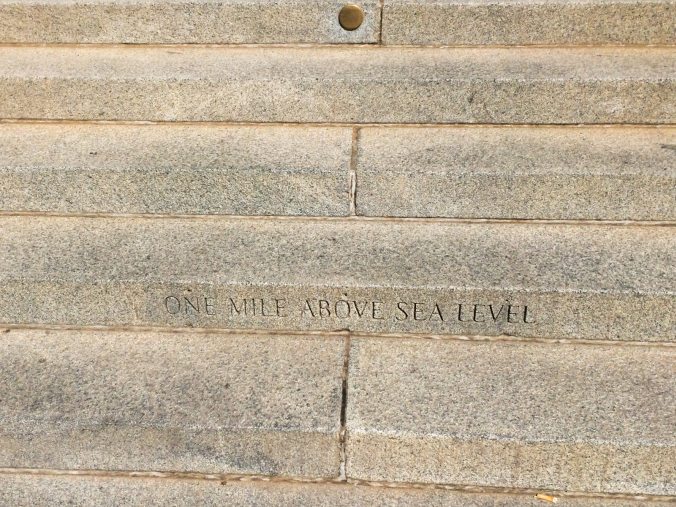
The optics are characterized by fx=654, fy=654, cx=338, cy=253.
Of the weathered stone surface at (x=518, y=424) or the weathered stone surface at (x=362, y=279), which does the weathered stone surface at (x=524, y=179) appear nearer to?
the weathered stone surface at (x=362, y=279)

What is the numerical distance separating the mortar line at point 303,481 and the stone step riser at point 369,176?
111 centimetres

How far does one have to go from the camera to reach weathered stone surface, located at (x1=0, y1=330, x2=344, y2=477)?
2326 millimetres

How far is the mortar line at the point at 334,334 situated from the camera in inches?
103

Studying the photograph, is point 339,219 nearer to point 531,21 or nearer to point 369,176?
point 369,176

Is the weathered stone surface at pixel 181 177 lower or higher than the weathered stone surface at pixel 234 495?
higher

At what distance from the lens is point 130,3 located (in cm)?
335

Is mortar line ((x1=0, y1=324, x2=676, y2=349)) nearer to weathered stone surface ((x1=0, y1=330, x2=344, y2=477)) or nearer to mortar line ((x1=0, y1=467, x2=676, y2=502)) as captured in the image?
weathered stone surface ((x1=0, y1=330, x2=344, y2=477))

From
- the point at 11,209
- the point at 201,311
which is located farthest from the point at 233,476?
the point at 11,209

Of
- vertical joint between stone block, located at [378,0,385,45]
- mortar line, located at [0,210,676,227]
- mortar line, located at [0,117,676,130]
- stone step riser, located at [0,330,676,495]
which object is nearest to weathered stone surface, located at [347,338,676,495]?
stone step riser, located at [0,330,676,495]

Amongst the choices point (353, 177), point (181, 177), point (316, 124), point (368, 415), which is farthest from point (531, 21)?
point (368, 415)

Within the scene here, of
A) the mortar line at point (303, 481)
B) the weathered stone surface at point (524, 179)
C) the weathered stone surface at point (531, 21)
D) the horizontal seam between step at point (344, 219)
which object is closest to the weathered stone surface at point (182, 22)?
the weathered stone surface at point (531, 21)

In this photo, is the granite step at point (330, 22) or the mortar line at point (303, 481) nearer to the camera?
the mortar line at point (303, 481)

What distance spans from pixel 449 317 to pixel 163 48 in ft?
6.91

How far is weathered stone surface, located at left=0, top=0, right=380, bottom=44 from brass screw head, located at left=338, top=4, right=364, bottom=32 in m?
0.02
